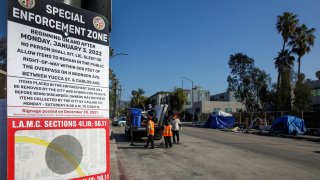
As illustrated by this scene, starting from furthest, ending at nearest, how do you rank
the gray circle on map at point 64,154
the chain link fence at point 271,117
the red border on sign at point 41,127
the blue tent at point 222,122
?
the blue tent at point 222,122, the chain link fence at point 271,117, the gray circle on map at point 64,154, the red border on sign at point 41,127

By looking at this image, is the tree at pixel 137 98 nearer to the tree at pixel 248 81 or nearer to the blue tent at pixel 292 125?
the tree at pixel 248 81

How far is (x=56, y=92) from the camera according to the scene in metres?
2.63

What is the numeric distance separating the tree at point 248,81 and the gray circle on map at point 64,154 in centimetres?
5659

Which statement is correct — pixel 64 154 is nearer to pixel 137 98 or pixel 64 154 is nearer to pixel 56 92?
pixel 56 92

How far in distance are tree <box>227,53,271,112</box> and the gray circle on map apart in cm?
5659

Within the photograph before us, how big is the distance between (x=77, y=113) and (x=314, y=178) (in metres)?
9.90

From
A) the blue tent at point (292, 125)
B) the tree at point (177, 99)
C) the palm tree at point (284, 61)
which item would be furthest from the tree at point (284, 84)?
the tree at point (177, 99)

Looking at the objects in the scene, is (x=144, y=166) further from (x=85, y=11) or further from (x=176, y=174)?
(x=85, y=11)

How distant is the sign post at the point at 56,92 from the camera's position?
8.00 ft

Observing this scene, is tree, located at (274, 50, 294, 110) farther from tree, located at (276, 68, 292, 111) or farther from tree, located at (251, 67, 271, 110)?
tree, located at (251, 67, 271, 110)

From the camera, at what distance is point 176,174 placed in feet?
38.1

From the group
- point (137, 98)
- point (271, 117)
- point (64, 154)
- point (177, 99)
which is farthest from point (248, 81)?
point (137, 98)

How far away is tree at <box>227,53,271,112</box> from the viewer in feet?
189

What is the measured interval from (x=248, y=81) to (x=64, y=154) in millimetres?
56837
